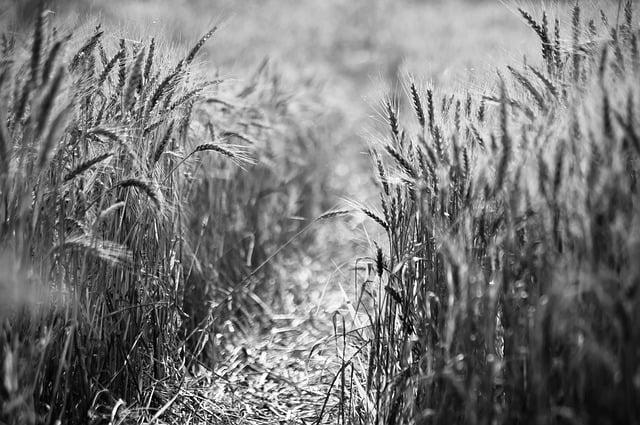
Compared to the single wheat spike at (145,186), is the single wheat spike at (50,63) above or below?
above

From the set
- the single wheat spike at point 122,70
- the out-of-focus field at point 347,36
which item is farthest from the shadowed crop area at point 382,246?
the out-of-focus field at point 347,36

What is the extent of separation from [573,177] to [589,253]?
0.23 meters

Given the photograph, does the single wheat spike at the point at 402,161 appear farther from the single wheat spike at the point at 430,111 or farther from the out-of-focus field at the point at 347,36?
the out-of-focus field at the point at 347,36

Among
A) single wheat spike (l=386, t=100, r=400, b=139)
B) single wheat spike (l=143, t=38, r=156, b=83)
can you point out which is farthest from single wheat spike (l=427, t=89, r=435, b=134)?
single wheat spike (l=143, t=38, r=156, b=83)

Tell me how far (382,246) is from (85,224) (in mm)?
993

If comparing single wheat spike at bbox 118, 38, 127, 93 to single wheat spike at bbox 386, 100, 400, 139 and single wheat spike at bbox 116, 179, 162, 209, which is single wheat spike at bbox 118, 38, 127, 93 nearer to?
single wheat spike at bbox 116, 179, 162, 209

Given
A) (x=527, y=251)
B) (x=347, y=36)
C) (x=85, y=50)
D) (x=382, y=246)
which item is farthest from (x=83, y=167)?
(x=347, y=36)

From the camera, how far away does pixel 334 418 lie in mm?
2076

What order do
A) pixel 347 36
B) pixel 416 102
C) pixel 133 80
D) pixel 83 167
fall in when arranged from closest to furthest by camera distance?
pixel 83 167 < pixel 133 80 < pixel 416 102 < pixel 347 36

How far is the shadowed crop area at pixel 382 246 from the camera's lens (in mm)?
1323

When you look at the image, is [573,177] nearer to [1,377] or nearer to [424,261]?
[424,261]

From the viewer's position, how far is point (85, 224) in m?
1.75

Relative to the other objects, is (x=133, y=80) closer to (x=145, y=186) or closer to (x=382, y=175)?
(x=145, y=186)

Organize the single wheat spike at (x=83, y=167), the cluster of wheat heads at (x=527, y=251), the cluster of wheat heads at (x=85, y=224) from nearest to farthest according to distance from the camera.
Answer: the cluster of wheat heads at (x=527, y=251)
the cluster of wheat heads at (x=85, y=224)
the single wheat spike at (x=83, y=167)
